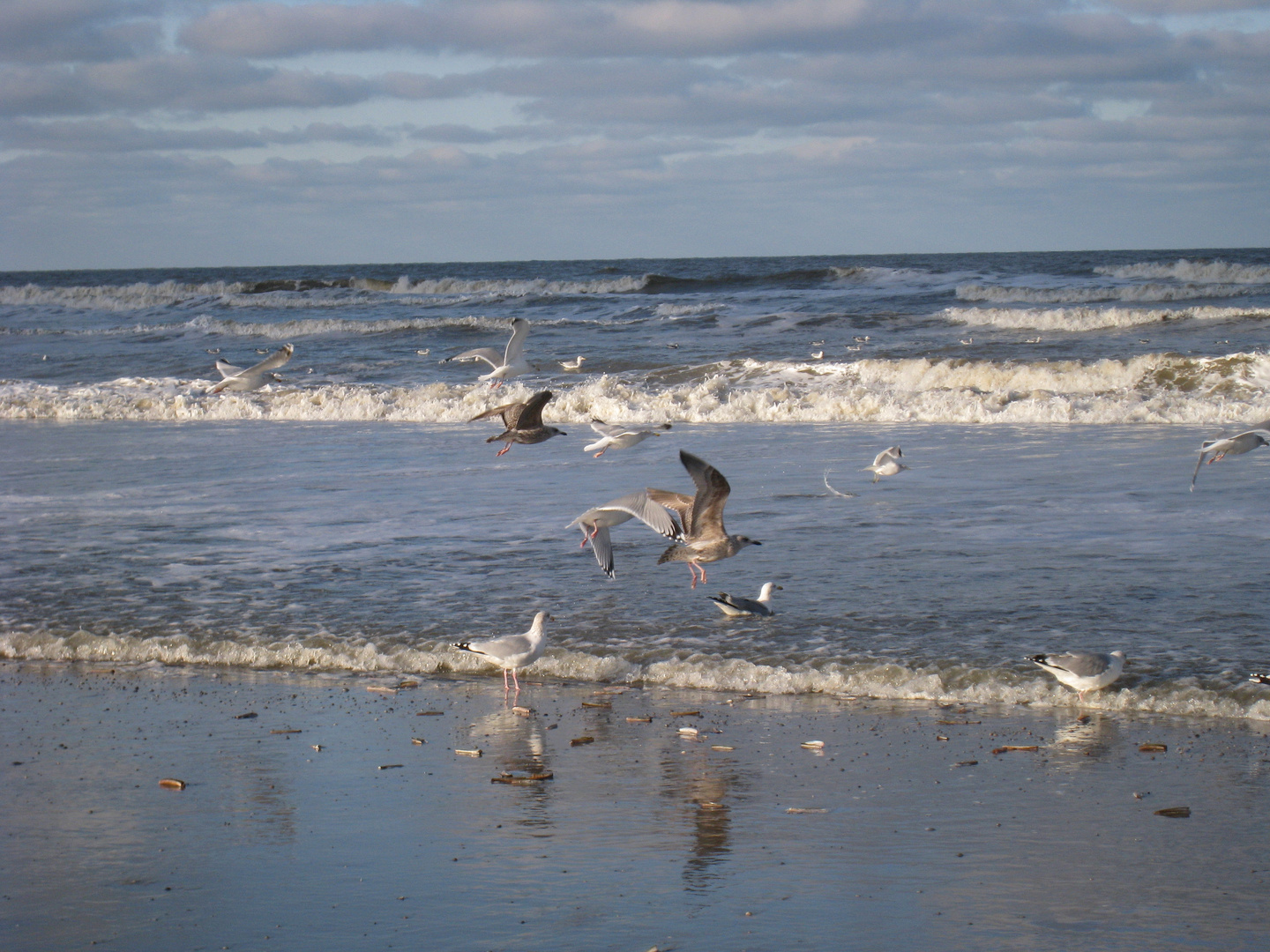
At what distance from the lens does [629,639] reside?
7430 millimetres

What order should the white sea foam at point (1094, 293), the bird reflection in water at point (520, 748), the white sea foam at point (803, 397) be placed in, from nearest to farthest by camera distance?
the bird reflection in water at point (520, 748)
the white sea foam at point (803, 397)
the white sea foam at point (1094, 293)

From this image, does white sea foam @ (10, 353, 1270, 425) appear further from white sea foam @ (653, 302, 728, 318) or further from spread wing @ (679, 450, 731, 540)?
white sea foam @ (653, 302, 728, 318)

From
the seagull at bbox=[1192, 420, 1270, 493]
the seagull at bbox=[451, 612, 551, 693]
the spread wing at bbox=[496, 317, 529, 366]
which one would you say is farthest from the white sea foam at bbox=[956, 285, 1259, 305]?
the seagull at bbox=[451, 612, 551, 693]

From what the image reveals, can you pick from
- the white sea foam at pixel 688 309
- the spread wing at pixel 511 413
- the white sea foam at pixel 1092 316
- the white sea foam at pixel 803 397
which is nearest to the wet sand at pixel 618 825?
the spread wing at pixel 511 413

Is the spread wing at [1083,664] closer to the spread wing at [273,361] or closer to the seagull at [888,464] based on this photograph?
the seagull at [888,464]

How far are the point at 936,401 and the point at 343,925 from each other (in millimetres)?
16121

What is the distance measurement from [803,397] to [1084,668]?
14.3m

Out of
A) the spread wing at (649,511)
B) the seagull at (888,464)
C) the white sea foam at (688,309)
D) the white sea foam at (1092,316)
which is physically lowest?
the seagull at (888,464)

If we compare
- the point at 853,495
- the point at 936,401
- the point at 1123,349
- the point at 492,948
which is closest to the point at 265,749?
the point at 492,948

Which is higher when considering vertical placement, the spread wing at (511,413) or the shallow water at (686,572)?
the spread wing at (511,413)

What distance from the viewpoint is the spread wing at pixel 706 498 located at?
6.73 meters

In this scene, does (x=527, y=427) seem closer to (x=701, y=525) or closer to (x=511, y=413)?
(x=511, y=413)

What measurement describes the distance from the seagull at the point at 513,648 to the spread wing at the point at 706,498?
1.11 m

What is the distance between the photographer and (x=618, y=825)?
482 centimetres
